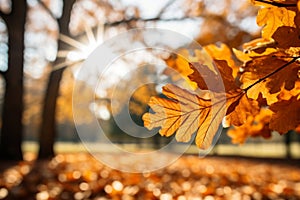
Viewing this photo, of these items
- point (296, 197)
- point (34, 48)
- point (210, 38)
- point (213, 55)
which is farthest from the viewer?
point (34, 48)

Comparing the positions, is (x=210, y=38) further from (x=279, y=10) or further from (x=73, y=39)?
(x=73, y=39)

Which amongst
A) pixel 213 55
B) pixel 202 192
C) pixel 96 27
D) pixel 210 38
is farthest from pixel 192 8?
pixel 213 55

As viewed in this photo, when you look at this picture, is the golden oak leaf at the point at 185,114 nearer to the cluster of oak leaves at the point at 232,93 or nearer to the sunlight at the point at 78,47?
the cluster of oak leaves at the point at 232,93

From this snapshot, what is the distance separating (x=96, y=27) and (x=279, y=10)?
7.33m

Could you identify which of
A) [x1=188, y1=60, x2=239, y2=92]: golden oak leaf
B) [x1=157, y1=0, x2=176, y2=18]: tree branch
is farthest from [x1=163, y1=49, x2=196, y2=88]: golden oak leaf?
[x1=157, y1=0, x2=176, y2=18]: tree branch

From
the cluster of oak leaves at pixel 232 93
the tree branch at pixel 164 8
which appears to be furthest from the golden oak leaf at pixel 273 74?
the tree branch at pixel 164 8

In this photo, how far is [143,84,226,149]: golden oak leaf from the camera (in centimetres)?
52

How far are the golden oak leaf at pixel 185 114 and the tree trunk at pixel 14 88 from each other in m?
6.44

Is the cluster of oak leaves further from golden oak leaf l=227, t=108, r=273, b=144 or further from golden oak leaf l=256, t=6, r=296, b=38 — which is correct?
golden oak leaf l=227, t=108, r=273, b=144

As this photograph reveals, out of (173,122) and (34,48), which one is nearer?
(173,122)

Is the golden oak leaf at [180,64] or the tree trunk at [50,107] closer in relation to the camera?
the golden oak leaf at [180,64]

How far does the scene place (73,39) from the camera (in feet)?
23.6

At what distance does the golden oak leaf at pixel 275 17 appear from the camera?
54 centimetres

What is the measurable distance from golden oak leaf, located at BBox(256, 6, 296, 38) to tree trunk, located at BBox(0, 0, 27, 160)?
650 cm
